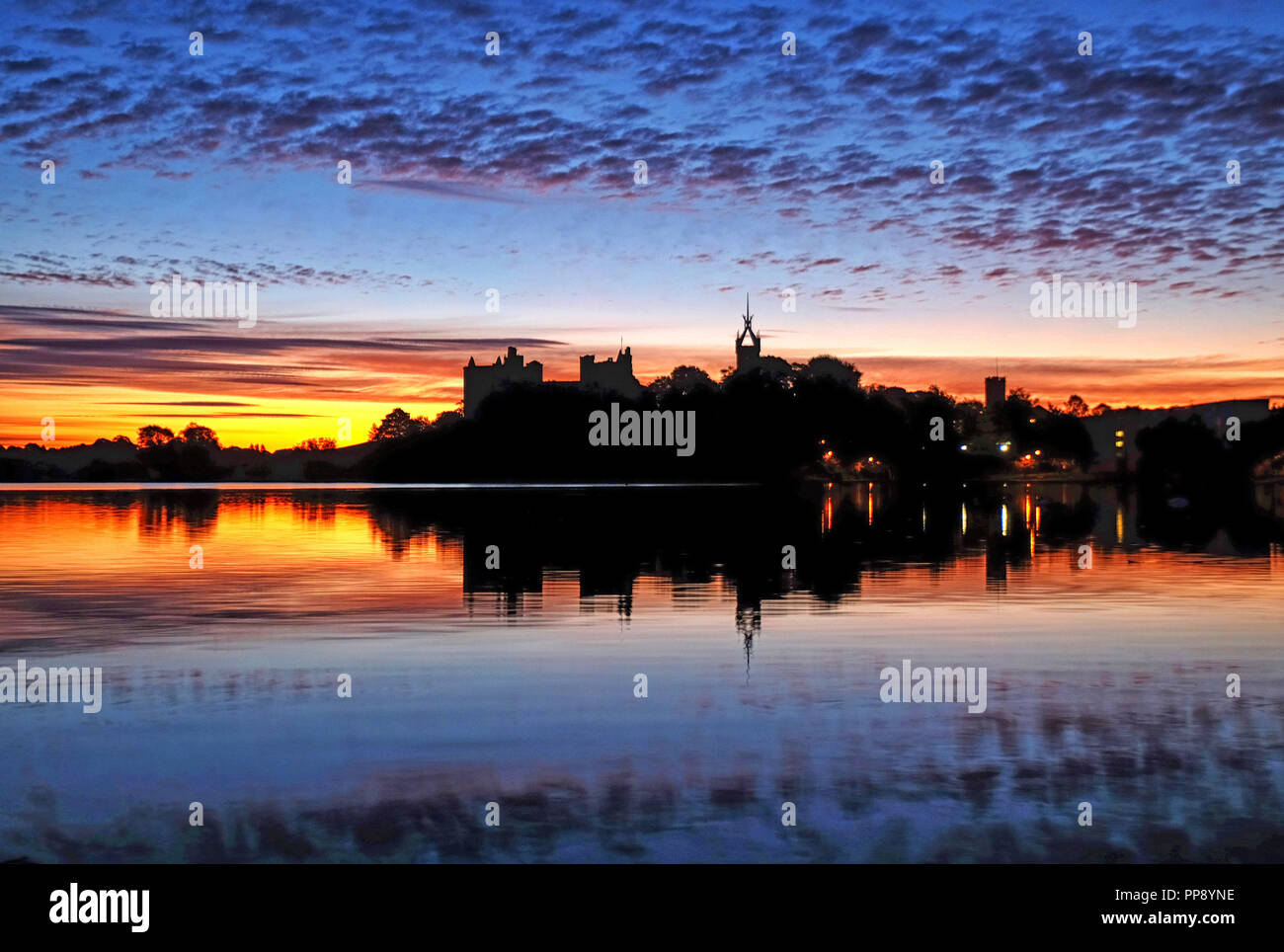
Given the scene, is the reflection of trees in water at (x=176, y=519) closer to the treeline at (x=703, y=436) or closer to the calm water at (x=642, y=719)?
the calm water at (x=642, y=719)

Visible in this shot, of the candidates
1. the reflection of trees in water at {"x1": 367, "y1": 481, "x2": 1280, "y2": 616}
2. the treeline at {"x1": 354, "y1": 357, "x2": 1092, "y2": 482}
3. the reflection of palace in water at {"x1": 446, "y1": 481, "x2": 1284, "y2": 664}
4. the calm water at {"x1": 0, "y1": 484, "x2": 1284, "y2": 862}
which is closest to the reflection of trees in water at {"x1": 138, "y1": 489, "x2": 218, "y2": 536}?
the reflection of trees in water at {"x1": 367, "y1": 481, "x2": 1280, "y2": 616}

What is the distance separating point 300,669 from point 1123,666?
1050 cm

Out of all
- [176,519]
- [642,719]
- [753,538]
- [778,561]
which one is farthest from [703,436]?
[642,719]

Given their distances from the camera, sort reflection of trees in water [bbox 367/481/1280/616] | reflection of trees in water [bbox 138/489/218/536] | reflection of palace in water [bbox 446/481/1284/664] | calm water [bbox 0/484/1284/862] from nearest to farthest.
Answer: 1. calm water [bbox 0/484/1284/862]
2. reflection of palace in water [bbox 446/481/1284/664]
3. reflection of trees in water [bbox 367/481/1280/616]
4. reflection of trees in water [bbox 138/489/218/536]

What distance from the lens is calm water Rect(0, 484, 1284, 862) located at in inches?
347

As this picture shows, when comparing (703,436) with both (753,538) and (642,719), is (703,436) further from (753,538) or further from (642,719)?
(642,719)

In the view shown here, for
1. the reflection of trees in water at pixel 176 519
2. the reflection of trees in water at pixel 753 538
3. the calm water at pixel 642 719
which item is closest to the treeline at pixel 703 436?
the reflection of trees in water at pixel 753 538

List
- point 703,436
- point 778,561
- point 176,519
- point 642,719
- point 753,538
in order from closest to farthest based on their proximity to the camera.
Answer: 1. point 642,719
2. point 778,561
3. point 753,538
4. point 176,519
5. point 703,436

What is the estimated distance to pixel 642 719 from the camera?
12.6 meters

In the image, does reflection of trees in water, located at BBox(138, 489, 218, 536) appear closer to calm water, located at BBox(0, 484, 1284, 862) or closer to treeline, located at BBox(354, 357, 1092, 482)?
calm water, located at BBox(0, 484, 1284, 862)

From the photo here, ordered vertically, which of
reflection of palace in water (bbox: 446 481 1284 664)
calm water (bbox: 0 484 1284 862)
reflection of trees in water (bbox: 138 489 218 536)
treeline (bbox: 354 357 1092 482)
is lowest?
calm water (bbox: 0 484 1284 862)
